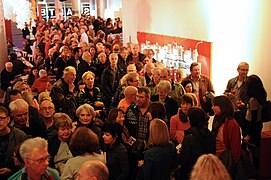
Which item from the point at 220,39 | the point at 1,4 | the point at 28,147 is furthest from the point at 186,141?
the point at 1,4

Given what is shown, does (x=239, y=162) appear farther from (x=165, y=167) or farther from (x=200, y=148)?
(x=165, y=167)

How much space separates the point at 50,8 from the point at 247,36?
28919 millimetres

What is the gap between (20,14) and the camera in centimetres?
836

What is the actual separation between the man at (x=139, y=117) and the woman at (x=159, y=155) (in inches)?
34.0

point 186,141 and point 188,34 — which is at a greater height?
point 188,34

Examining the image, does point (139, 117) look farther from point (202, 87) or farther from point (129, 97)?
point (202, 87)

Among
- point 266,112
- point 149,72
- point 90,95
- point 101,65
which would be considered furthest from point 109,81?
point 266,112

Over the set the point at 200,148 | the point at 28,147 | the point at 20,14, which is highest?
the point at 20,14

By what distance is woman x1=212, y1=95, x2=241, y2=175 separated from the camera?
14.2 ft

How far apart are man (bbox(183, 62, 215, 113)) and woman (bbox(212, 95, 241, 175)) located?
1.81 m

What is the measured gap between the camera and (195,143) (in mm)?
4035

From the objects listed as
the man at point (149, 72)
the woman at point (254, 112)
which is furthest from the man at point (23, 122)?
the man at point (149, 72)

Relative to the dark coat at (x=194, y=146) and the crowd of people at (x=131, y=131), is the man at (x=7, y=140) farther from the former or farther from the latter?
the dark coat at (x=194, y=146)

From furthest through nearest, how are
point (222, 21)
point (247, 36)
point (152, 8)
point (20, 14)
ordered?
point (152, 8), point (20, 14), point (222, 21), point (247, 36)
